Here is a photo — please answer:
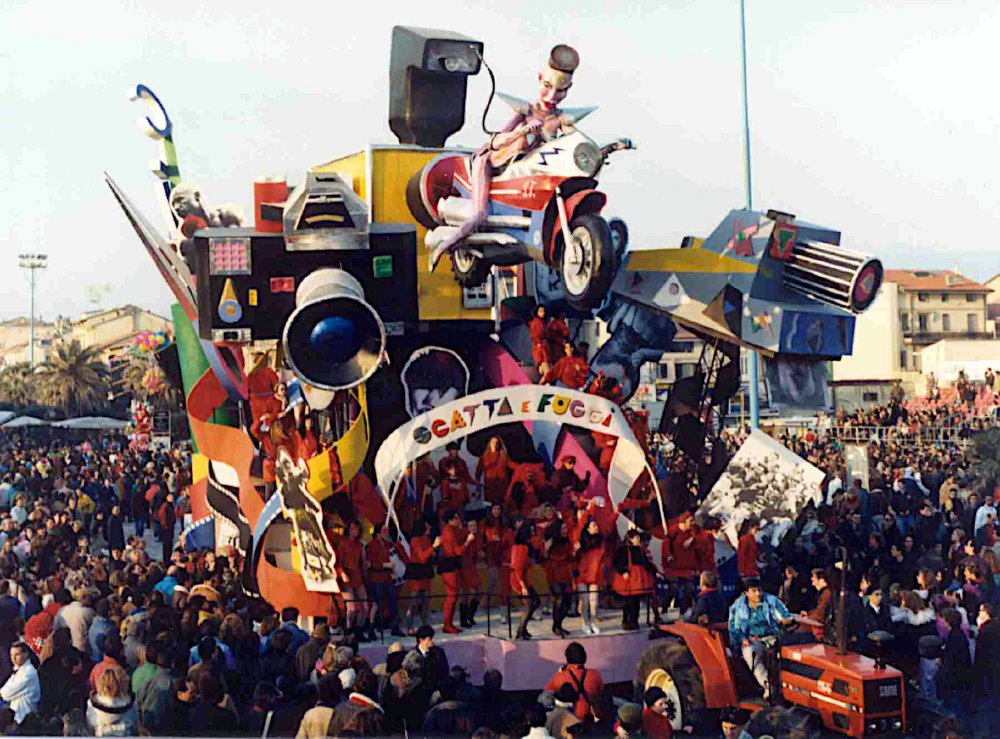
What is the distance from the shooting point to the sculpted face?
40.0 feet

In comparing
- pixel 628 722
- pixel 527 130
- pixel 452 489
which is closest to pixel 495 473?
pixel 452 489

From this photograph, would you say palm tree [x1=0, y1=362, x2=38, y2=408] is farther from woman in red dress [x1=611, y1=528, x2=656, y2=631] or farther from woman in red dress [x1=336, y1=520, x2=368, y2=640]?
woman in red dress [x1=611, y1=528, x2=656, y2=631]

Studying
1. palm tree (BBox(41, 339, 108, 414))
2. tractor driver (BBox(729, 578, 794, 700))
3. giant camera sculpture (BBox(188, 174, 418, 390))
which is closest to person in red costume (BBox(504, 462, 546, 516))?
giant camera sculpture (BBox(188, 174, 418, 390))

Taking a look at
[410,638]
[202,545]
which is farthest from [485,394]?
[202,545]

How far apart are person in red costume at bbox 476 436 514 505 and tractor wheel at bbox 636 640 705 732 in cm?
272

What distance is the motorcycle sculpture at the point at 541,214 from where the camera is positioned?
38.8 feet

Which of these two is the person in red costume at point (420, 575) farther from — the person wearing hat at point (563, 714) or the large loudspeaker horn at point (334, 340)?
the person wearing hat at point (563, 714)

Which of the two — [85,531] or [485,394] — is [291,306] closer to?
[485,394]

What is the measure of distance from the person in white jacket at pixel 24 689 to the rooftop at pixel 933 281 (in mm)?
8907

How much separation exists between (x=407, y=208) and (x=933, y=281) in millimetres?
5593

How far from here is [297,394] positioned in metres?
14.1

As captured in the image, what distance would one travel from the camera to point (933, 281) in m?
14.7

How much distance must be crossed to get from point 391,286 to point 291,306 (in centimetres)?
92

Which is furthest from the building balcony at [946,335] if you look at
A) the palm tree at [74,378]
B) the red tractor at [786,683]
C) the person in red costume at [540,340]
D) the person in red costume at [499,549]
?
the palm tree at [74,378]
